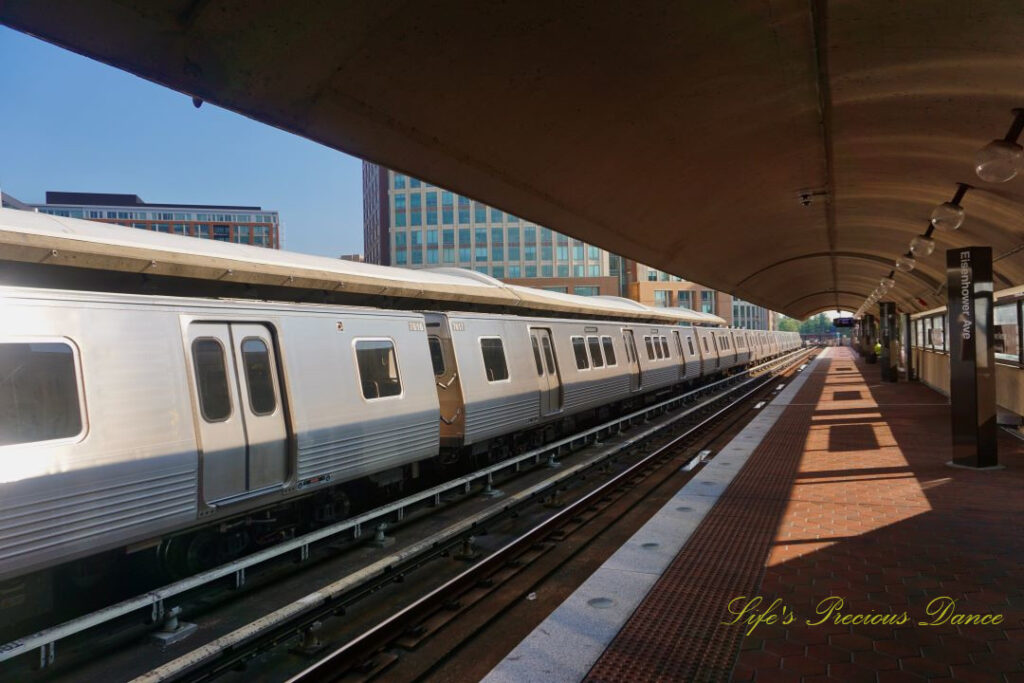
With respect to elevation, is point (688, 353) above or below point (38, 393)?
below

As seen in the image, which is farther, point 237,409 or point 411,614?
point 237,409

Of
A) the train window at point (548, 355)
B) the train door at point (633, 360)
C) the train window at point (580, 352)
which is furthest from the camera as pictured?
the train door at point (633, 360)

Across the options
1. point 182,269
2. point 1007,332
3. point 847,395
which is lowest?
point 847,395

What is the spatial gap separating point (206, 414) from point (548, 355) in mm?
7697

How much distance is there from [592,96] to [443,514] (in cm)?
562

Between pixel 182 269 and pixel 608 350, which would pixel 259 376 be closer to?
pixel 182 269

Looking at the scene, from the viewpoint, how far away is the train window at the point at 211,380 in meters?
5.96

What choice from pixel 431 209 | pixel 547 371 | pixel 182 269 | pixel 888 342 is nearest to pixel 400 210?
pixel 431 209

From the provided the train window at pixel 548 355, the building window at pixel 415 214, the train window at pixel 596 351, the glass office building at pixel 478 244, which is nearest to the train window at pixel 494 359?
the train window at pixel 548 355

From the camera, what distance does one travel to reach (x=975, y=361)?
1042 centimetres

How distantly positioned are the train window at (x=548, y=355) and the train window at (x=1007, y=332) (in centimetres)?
837

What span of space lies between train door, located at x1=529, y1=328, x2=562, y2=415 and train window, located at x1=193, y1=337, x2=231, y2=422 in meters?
6.71

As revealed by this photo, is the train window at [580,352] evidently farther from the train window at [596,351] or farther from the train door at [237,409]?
the train door at [237,409]

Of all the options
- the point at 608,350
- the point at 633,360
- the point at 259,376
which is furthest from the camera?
the point at 633,360
